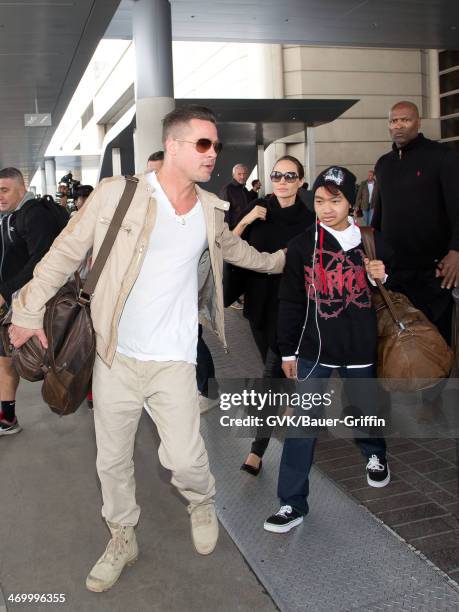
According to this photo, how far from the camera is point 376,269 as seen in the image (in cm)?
371

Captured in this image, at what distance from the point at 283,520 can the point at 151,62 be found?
26.3 ft

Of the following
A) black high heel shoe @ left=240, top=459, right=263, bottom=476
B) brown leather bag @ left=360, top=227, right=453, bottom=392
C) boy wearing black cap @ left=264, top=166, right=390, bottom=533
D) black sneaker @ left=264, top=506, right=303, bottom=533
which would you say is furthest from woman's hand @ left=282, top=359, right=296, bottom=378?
black high heel shoe @ left=240, top=459, right=263, bottom=476

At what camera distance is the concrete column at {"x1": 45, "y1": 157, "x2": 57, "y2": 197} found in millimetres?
47244

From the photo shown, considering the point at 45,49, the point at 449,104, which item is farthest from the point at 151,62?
the point at 449,104

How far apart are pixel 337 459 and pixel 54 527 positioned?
6.36 feet

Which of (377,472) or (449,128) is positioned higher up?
(449,128)

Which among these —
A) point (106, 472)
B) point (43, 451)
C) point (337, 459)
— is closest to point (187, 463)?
point (106, 472)

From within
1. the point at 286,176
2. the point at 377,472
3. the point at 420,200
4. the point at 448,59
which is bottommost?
the point at 377,472

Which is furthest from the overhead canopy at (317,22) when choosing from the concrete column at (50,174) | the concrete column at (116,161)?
the concrete column at (50,174)

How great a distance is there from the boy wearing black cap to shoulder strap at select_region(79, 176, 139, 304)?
1125 millimetres

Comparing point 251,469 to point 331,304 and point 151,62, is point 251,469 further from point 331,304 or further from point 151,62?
point 151,62

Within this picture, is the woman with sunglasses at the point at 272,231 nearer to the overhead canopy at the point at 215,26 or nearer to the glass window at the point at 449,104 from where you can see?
the overhead canopy at the point at 215,26

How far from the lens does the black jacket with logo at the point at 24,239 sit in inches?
193

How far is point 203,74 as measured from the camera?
101 ft
